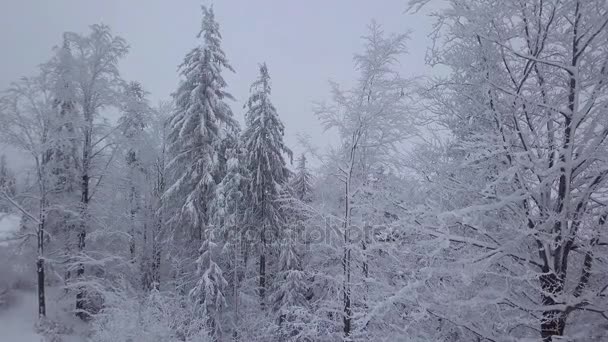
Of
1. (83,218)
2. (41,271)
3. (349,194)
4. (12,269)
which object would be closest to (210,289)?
(83,218)

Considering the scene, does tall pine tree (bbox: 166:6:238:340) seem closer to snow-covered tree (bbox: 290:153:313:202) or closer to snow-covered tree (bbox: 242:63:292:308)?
snow-covered tree (bbox: 242:63:292:308)

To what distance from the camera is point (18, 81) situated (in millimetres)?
14602

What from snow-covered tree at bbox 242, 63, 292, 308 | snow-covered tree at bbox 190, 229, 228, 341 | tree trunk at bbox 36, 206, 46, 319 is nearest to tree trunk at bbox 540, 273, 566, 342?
snow-covered tree at bbox 190, 229, 228, 341

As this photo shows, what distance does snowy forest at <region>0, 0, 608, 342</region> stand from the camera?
4.60 m

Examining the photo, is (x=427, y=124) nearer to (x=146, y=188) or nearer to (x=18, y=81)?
(x=18, y=81)

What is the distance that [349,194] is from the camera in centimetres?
1029

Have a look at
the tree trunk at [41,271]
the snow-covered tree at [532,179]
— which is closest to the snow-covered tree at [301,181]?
the tree trunk at [41,271]

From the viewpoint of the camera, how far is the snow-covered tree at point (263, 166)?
18609 millimetres

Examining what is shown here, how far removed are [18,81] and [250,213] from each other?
11.5m

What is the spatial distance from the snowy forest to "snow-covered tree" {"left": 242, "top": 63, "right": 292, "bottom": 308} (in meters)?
0.11

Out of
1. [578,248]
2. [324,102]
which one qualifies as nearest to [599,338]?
[578,248]

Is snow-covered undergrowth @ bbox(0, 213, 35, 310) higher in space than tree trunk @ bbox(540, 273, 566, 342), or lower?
lower

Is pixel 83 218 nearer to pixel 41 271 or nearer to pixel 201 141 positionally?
pixel 41 271

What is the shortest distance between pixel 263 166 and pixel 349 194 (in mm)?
9284
